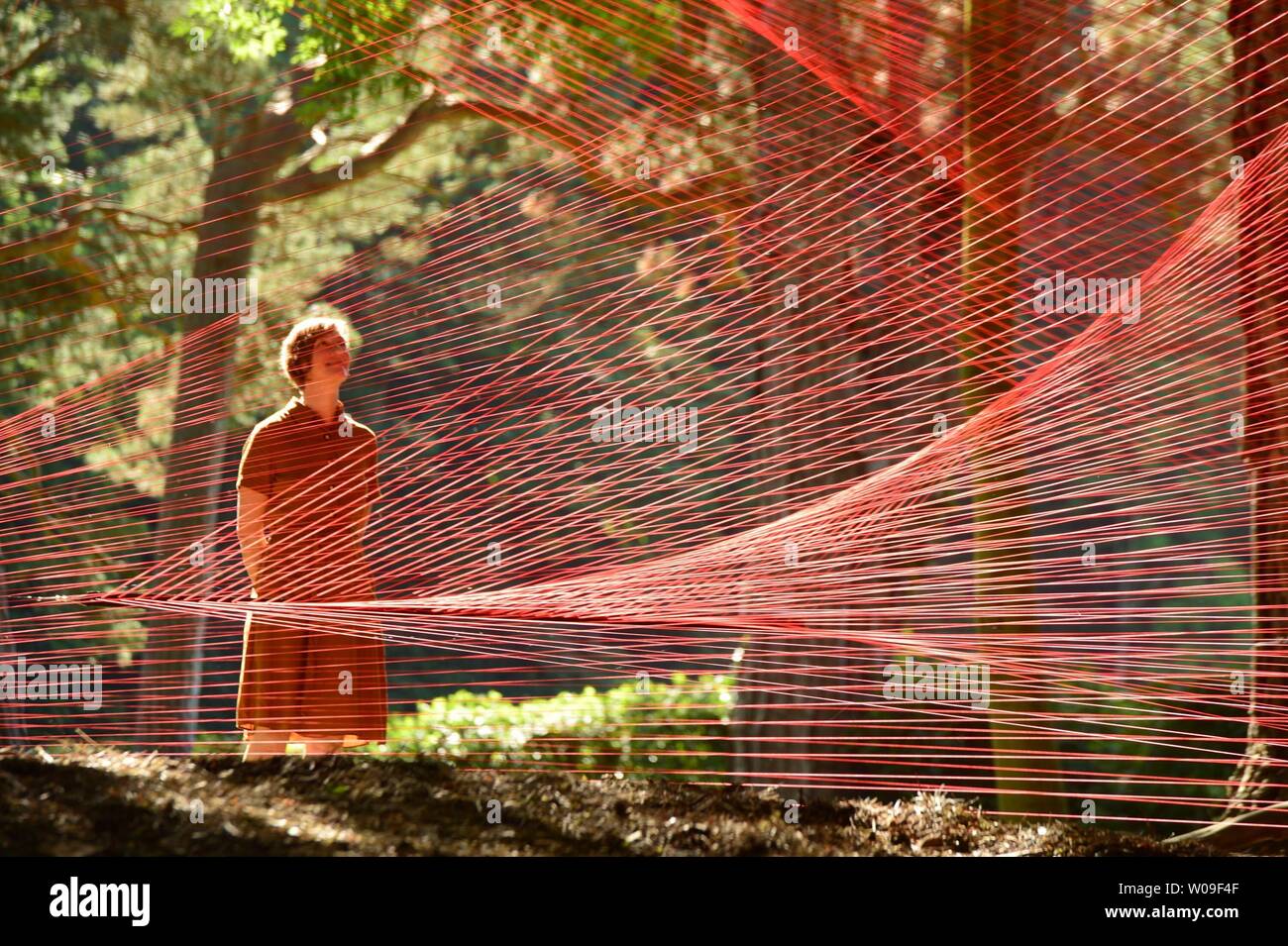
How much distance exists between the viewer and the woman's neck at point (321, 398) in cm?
329

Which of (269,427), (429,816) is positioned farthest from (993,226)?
(429,816)

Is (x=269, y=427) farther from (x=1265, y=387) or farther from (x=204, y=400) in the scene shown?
(x=204, y=400)

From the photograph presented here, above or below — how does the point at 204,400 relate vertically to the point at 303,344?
above

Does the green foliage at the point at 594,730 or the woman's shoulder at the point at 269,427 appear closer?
the woman's shoulder at the point at 269,427

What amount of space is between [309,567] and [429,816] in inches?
40.4

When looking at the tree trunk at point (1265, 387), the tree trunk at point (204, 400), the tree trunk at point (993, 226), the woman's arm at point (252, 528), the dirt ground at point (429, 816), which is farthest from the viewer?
the tree trunk at point (204, 400)

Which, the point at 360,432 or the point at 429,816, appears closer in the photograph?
the point at 429,816

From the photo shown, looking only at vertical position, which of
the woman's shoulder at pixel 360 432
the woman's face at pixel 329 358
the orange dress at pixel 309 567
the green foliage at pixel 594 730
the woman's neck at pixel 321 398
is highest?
the woman's face at pixel 329 358

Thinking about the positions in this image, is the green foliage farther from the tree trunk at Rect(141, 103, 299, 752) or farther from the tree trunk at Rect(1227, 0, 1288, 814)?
the tree trunk at Rect(1227, 0, 1288, 814)

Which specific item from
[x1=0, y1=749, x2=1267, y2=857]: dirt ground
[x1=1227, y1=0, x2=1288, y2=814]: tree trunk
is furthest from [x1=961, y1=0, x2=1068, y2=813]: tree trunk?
[x1=0, y1=749, x2=1267, y2=857]: dirt ground

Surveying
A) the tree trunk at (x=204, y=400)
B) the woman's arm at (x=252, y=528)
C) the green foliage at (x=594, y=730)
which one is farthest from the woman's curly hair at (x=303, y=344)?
the tree trunk at (x=204, y=400)

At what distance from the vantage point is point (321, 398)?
10.8 feet

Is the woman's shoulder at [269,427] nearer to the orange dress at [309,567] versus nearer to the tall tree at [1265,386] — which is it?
the orange dress at [309,567]

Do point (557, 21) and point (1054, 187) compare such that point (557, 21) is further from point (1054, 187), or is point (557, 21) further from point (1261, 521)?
point (1261, 521)
